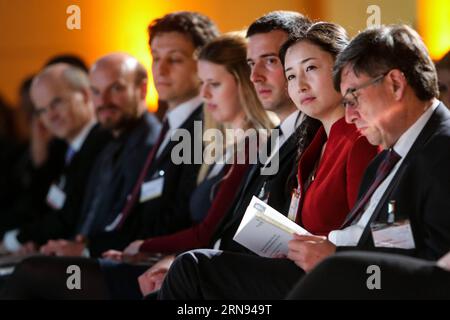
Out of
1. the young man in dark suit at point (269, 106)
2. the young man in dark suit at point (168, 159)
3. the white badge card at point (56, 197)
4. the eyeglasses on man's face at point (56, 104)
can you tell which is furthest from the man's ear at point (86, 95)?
the young man in dark suit at point (269, 106)

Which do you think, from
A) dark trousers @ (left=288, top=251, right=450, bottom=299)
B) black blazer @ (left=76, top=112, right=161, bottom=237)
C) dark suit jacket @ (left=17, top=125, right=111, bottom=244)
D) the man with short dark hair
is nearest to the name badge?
dark trousers @ (left=288, top=251, right=450, bottom=299)

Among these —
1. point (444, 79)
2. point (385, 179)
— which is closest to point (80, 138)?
point (444, 79)

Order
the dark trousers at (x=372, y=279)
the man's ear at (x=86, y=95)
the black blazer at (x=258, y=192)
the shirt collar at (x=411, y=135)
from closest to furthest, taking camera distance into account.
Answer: the dark trousers at (x=372, y=279) → the shirt collar at (x=411, y=135) → the black blazer at (x=258, y=192) → the man's ear at (x=86, y=95)

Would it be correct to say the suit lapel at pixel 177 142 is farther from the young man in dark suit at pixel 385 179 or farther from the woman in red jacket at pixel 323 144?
the young man in dark suit at pixel 385 179

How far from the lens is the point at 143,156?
4832mm

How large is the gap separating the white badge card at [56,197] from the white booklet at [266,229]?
2.78 meters

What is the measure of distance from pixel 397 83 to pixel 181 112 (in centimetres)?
187

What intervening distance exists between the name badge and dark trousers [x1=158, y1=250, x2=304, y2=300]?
0.92 ft

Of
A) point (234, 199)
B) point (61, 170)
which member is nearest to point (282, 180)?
point (234, 199)

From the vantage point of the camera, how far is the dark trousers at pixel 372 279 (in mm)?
2295

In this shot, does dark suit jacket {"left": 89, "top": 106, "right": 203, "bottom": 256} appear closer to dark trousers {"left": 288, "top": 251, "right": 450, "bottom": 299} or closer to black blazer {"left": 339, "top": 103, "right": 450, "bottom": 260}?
black blazer {"left": 339, "top": 103, "right": 450, "bottom": 260}

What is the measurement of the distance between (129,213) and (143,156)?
0.39 metres

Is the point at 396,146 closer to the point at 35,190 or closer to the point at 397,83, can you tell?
the point at 397,83
